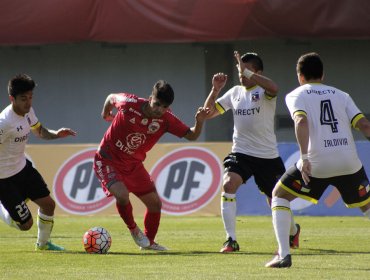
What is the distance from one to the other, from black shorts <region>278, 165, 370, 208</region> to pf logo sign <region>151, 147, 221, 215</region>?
32.8 ft

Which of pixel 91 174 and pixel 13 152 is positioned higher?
pixel 91 174

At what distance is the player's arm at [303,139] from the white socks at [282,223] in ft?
1.60

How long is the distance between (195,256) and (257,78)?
225 centimetres

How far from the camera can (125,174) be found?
13.2 m

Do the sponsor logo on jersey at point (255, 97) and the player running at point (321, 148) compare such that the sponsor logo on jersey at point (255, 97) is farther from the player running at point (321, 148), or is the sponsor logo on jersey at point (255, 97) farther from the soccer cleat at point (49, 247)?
the soccer cleat at point (49, 247)

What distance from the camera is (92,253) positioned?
40.9 feet

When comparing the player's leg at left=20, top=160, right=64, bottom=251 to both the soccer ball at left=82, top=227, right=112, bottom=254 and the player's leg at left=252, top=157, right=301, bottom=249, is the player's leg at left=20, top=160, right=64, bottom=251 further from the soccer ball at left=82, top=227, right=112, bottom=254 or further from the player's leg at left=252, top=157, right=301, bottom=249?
the player's leg at left=252, top=157, right=301, bottom=249

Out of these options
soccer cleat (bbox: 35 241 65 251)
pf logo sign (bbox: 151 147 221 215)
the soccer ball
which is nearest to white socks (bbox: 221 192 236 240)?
the soccer ball

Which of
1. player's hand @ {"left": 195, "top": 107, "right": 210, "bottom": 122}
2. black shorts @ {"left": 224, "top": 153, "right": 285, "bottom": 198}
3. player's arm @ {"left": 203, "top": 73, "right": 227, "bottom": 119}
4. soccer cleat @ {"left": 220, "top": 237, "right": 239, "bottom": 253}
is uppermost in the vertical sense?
player's arm @ {"left": 203, "top": 73, "right": 227, "bottom": 119}

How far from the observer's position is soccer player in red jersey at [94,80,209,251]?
42.1ft

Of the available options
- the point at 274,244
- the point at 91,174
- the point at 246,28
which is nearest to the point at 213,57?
the point at 246,28

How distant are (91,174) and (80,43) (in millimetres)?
8744

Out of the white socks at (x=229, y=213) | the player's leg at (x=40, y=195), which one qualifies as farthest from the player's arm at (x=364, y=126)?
the player's leg at (x=40, y=195)

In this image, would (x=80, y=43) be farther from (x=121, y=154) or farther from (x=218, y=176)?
(x=121, y=154)
